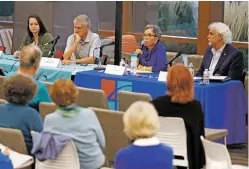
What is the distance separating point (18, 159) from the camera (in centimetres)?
469

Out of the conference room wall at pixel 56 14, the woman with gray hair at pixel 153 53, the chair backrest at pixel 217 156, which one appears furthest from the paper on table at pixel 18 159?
the conference room wall at pixel 56 14

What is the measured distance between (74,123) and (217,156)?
39.6 inches

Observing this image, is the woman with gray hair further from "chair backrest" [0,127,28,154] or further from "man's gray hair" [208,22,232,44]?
"chair backrest" [0,127,28,154]

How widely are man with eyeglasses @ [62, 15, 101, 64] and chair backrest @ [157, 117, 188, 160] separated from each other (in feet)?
11.1

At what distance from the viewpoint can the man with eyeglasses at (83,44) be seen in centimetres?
856

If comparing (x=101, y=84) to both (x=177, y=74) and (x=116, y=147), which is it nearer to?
(x=116, y=147)

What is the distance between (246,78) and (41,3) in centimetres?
441

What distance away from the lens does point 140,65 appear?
26.5 ft

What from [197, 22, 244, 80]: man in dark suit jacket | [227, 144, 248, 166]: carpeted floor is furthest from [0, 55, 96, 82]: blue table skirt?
[227, 144, 248, 166]: carpeted floor

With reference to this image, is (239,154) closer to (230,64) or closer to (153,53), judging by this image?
(230,64)

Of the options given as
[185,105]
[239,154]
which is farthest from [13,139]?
[239,154]

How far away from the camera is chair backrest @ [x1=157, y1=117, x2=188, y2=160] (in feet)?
17.0

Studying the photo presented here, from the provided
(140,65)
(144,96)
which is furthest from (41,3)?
(144,96)

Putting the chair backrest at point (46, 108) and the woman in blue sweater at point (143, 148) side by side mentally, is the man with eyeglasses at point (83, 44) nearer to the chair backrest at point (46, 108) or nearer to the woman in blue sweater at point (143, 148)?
the chair backrest at point (46, 108)
